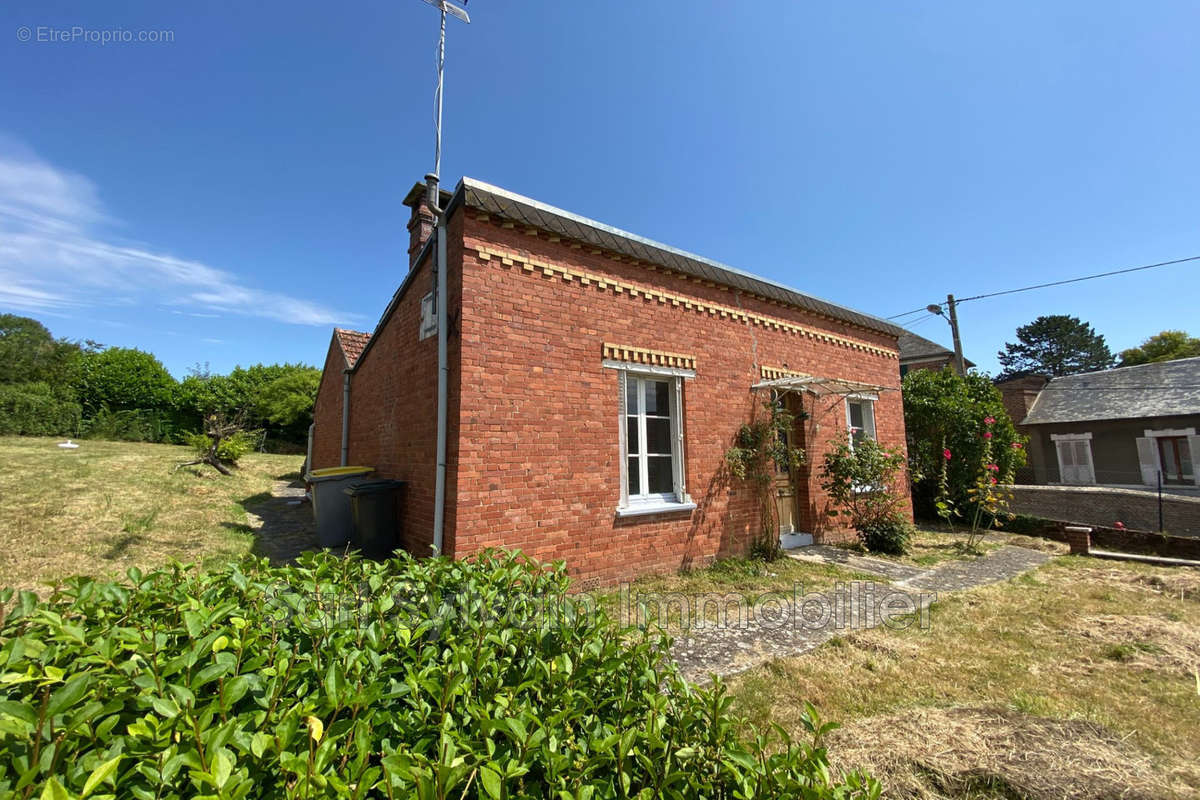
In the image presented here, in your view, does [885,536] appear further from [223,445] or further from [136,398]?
[136,398]

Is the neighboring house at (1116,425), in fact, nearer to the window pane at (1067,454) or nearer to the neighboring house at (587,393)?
the window pane at (1067,454)

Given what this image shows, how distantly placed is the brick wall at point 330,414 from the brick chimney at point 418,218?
314 centimetres

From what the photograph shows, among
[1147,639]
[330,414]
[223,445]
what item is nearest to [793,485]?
[1147,639]

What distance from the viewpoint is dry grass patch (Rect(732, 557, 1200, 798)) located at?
2393 millimetres

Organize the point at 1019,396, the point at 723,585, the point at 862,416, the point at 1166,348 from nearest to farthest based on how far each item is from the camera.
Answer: the point at 723,585 < the point at 862,416 < the point at 1019,396 < the point at 1166,348

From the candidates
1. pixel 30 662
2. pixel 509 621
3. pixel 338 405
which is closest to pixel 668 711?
pixel 509 621

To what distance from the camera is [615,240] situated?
19.6ft

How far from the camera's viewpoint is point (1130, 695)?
3273mm

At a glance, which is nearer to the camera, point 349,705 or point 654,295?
point 349,705

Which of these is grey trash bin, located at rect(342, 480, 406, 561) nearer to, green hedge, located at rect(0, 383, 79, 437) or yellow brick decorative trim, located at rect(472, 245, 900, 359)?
yellow brick decorative trim, located at rect(472, 245, 900, 359)

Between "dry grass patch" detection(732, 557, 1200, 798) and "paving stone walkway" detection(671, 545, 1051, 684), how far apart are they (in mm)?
210

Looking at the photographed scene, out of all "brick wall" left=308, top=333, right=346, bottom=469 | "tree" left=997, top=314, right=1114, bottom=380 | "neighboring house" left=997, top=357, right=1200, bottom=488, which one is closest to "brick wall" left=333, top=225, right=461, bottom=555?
"brick wall" left=308, top=333, right=346, bottom=469

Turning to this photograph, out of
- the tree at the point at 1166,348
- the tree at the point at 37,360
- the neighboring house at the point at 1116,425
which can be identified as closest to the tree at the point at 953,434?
the neighboring house at the point at 1116,425

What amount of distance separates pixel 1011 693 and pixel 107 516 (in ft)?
36.3
